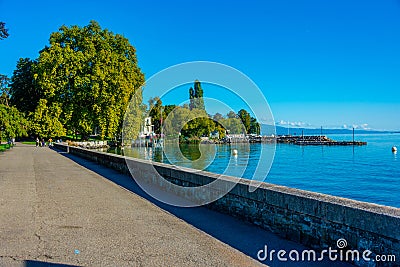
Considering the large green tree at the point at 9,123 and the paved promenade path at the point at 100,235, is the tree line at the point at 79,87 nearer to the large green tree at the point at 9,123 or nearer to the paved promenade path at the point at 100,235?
the large green tree at the point at 9,123

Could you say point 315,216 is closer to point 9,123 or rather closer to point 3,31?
point 3,31

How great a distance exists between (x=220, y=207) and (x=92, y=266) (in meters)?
3.45

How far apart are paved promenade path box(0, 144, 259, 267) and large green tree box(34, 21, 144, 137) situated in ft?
114

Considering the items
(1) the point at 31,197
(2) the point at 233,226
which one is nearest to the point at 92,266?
(2) the point at 233,226

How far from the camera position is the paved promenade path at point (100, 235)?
5.01m

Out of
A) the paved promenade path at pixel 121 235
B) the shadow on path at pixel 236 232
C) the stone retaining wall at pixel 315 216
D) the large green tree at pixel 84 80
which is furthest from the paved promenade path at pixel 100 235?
the large green tree at pixel 84 80

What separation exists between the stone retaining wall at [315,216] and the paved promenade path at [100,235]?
924mm

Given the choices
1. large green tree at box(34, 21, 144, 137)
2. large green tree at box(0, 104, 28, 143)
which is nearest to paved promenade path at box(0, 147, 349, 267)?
large green tree at box(0, 104, 28, 143)

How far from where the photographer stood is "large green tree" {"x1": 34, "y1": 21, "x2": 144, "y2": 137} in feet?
140

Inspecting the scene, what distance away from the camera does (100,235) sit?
6.19 meters

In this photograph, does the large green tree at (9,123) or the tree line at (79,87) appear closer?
the large green tree at (9,123)

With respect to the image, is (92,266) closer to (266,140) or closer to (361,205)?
(361,205)

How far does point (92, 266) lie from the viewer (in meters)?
4.75

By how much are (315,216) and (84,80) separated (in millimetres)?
41469
